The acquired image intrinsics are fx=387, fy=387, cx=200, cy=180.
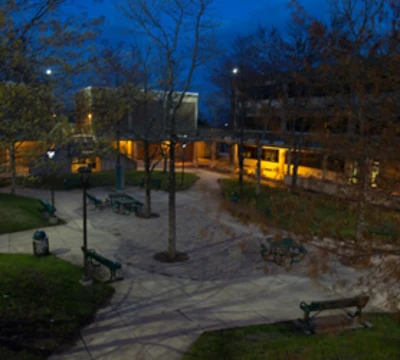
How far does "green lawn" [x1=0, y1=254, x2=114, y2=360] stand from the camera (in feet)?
25.1

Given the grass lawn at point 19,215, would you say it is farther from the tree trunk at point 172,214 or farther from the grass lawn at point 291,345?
the grass lawn at point 291,345

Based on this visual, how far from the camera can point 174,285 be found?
10875 mm

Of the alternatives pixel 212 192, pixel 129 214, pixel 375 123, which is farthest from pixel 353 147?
pixel 212 192

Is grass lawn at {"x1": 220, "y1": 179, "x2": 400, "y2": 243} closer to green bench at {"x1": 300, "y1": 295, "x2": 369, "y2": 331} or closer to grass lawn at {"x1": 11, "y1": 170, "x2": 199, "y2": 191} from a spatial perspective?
green bench at {"x1": 300, "y1": 295, "x2": 369, "y2": 331}

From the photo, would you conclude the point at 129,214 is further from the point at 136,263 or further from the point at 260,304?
the point at 260,304

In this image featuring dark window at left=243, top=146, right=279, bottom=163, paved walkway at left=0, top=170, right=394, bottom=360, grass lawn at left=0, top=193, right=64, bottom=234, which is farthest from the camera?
dark window at left=243, top=146, right=279, bottom=163

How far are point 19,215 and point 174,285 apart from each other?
961 centimetres

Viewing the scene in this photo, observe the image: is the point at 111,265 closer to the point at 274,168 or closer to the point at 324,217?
the point at 324,217

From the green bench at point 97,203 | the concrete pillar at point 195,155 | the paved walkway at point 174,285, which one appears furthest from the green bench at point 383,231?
the concrete pillar at point 195,155

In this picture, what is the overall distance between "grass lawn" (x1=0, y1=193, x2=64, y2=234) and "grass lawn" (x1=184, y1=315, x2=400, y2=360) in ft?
35.7

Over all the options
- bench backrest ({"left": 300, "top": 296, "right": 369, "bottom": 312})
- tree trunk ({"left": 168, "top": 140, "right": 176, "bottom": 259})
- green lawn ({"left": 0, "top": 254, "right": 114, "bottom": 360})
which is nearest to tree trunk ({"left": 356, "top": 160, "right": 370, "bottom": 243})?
bench backrest ({"left": 300, "top": 296, "right": 369, "bottom": 312})

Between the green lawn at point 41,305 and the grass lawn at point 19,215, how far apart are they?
14.3 feet

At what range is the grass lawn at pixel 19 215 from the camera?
15891 mm

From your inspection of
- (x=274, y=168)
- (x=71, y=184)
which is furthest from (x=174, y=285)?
(x=274, y=168)
